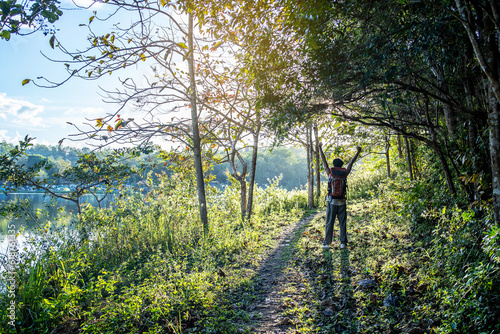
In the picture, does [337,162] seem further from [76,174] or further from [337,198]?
[76,174]

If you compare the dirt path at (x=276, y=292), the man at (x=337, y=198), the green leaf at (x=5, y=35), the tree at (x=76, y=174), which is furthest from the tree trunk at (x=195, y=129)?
the green leaf at (x=5, y=35)

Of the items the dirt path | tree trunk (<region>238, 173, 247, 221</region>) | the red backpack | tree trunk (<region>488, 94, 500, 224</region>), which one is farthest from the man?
tree trunk (<region>238, 173, 247, 221</region>)

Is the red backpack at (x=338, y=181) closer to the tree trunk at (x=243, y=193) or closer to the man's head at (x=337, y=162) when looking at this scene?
the man's head at (x=337, y=162)

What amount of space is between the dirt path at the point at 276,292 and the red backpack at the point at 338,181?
180 cm

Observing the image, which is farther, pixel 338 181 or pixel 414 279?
pixel 338 181

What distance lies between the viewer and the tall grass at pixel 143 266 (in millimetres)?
3321

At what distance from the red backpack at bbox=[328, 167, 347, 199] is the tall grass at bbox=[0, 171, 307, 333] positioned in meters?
2.42

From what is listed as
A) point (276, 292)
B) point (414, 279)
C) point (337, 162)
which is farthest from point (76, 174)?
point (414, 279)

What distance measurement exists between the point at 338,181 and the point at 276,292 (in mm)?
2930

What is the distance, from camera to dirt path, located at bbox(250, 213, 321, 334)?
3.32 metres

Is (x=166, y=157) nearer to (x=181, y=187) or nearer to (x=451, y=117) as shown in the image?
(x=181, y=187)

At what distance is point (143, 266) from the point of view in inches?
229

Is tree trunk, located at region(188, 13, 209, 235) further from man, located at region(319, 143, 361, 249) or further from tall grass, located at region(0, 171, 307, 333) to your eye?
man, located at region(319, 143, 361, 249)

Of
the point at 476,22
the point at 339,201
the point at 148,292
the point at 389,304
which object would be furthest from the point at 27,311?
the point at 476,22
